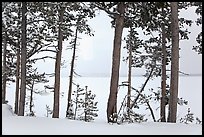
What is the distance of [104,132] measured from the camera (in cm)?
720

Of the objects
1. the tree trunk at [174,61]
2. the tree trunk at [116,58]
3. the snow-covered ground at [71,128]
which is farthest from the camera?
the tree trunk at [174,61]

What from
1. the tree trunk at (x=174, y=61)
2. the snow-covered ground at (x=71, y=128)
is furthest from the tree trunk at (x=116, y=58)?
Answer: the tree trunk at (x=174, y=61)

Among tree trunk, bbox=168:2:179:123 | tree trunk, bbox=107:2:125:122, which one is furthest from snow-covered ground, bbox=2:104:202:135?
tree trunk, bbox=168:2:179:123

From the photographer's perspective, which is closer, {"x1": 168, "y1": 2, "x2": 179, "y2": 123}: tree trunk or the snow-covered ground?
the snow-covered ground

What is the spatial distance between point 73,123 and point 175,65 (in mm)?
4767

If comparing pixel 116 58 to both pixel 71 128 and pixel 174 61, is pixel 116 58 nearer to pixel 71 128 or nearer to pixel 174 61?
pixel 174 61

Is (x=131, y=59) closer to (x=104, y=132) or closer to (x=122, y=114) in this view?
(x=122, y=114)

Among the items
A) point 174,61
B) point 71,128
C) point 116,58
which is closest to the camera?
point 71,128

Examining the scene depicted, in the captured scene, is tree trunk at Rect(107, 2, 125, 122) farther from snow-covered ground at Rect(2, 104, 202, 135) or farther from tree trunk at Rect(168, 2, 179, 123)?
tree trunk at Rect(168, 2, 179, 123)

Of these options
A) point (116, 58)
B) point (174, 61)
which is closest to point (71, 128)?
point (116, 58)

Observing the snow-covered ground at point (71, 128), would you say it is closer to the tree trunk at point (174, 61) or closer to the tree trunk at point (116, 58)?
the tree trunk at point (116, 58)

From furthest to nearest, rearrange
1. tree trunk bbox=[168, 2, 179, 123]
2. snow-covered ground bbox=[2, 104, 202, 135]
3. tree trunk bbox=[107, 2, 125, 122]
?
1. tree trunk bbox=[168, 2, 179, 123]
2. tree trunk bbox=[107, 2, 125, 122]
3. snow-covered ground bbox=[2, 104, 202, 135]

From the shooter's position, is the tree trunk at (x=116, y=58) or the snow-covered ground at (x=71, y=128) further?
the tree trunk at (x=116, y=58)

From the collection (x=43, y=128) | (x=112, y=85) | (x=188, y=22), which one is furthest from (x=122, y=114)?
(x=188, y=22)
